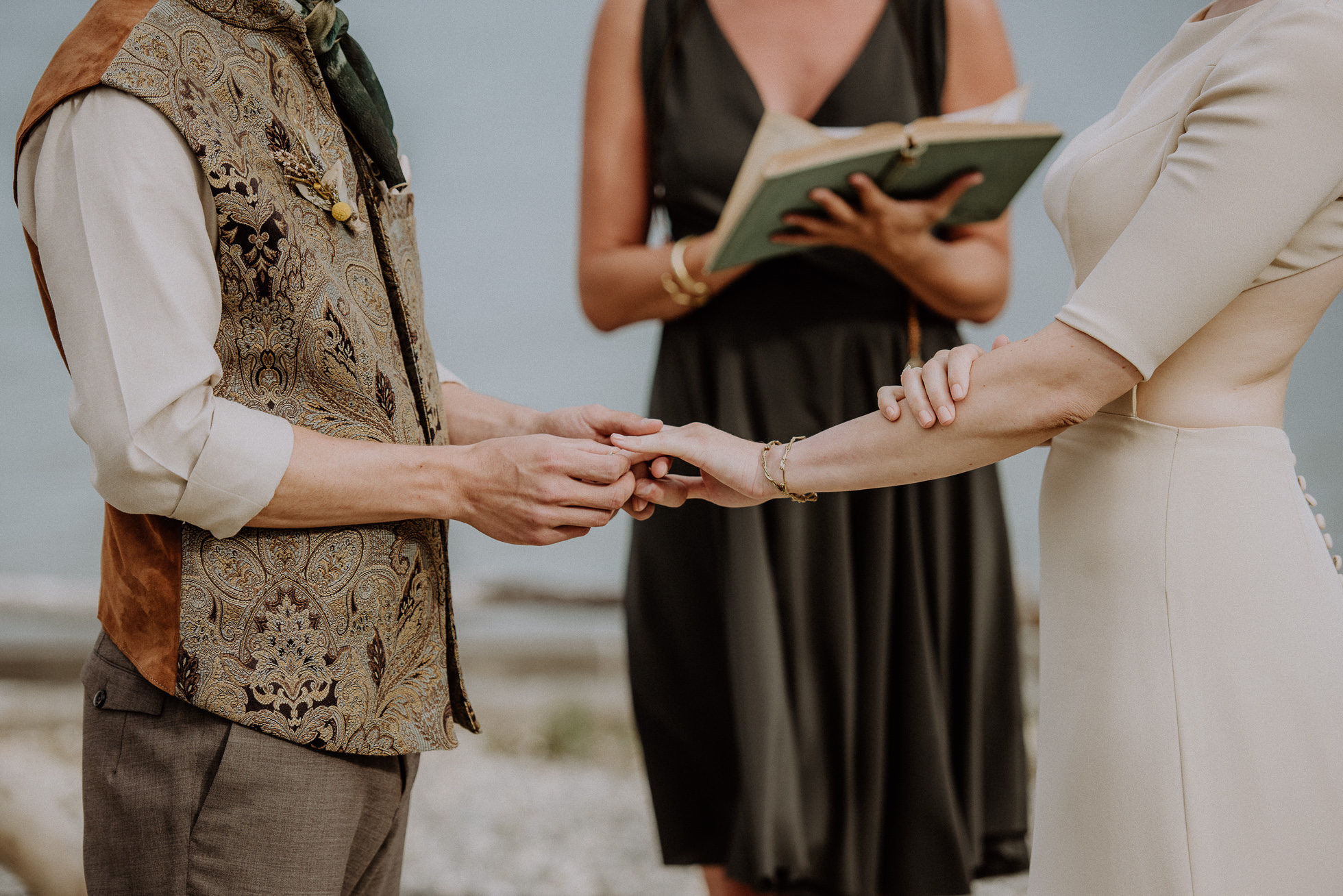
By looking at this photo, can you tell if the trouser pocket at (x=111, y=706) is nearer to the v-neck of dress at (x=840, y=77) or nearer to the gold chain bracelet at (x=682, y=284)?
the gold chain bracelet at (x=682, y=284)

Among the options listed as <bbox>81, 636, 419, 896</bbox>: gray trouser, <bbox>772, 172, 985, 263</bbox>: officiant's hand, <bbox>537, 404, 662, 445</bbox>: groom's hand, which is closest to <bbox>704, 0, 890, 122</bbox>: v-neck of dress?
<bbox>772, 172, 985, 263</bbox>: officiant's hand

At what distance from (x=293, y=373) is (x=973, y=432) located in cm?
70

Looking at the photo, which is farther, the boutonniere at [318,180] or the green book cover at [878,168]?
the green book cover at [878,168]

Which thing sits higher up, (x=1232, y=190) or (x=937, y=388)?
(x=1232, y=190)

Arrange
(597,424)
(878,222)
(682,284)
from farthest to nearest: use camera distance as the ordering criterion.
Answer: (682,284), (878,222), (597,424)

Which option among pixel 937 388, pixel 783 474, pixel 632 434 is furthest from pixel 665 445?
pixel 937 388

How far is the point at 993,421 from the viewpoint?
1.09 metres

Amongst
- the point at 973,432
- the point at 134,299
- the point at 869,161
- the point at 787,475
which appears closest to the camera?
the point at 134,299

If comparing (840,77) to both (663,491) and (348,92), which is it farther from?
(348,92)

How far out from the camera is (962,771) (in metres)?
1.82

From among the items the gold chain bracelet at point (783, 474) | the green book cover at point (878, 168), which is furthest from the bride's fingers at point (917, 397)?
the green book cover at point (878, 168)

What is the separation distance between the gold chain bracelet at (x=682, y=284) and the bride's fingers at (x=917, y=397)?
673 millimetres

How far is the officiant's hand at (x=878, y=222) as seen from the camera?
1.62 meters

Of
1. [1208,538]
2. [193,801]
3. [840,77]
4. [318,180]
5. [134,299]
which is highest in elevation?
[840,77]
